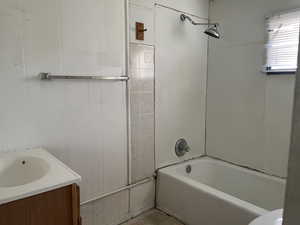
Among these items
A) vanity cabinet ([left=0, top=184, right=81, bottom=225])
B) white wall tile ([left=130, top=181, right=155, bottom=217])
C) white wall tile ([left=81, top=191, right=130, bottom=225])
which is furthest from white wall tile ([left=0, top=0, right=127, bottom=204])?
vanity cabinet ([left=0, top=184, right=81, bottom=225])

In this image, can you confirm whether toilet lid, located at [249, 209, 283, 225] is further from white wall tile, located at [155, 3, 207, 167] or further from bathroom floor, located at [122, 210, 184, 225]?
white wall tile, located at [155, 3, 207, 167]

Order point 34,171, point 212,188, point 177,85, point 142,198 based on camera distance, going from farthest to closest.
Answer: point 177,85, point 142,198, point 212,188, point 34,171

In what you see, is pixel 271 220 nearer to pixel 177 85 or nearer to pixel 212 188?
pixel 212 188

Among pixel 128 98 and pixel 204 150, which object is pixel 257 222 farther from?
pixel 204 150

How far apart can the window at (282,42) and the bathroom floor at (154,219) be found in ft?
5.80

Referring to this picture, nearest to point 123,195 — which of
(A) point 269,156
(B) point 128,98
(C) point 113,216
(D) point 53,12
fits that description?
(C) point 113,216

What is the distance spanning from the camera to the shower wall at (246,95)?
2.22 metres

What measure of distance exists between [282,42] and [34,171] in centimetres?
231

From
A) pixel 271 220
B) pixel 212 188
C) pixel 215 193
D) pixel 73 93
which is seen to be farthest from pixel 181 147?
pixel 271 220

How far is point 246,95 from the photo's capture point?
2465 millimetres

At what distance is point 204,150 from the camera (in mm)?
2969

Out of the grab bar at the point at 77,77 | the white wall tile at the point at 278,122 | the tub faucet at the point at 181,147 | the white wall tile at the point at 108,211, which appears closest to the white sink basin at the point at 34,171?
the grab bar at the point at 77,77

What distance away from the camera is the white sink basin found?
1.10 meters

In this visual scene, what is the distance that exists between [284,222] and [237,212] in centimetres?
144
